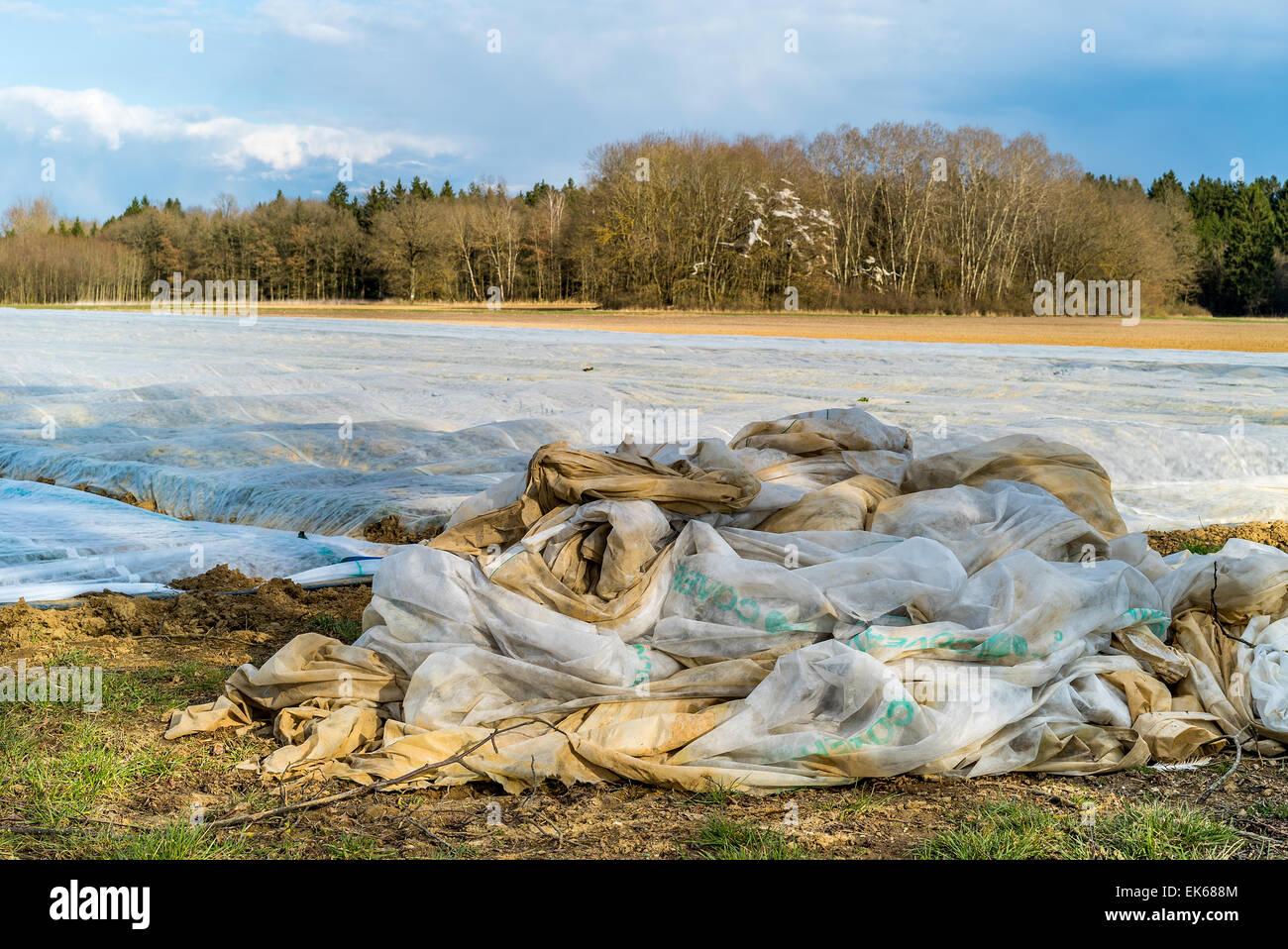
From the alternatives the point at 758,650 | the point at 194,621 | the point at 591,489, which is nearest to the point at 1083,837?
the point at 758,650

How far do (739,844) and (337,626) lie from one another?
9.27ft

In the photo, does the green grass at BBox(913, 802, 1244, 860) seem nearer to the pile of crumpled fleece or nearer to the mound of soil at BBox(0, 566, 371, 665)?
the pile of crumpled fleece

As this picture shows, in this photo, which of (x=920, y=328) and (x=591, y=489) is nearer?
(x=591, y=489)

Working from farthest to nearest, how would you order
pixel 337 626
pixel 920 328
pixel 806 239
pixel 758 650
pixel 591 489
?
pixel 806 239 → pixel 920 328 → pixel 337 626 → pixel 591 489 → pixel 758 650

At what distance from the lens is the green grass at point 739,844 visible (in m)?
2.83

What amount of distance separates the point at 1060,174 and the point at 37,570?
51481 mm

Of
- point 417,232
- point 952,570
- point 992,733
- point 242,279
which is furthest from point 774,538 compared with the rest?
point 242,279

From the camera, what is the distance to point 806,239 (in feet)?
155

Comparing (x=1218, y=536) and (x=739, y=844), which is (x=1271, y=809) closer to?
(x=739, y=844)

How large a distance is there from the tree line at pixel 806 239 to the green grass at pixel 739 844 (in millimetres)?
38802

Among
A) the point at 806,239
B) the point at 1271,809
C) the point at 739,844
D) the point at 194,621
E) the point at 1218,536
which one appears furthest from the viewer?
the point at 806,239

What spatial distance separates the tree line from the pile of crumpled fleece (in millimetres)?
37203

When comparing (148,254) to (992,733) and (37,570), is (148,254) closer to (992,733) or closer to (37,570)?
(37,570)

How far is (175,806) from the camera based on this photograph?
3256 mm
